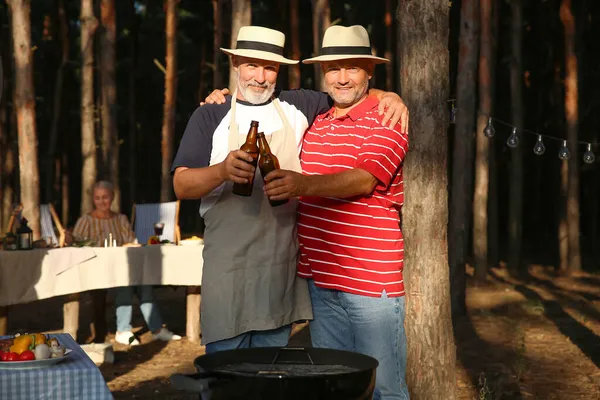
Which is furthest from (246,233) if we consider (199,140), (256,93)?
(256,93)

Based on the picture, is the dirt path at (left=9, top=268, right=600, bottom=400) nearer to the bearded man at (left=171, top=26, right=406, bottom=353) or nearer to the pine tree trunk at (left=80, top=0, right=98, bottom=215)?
the pine tree trunk at (left=80, top=0, right=98, bottom=215)

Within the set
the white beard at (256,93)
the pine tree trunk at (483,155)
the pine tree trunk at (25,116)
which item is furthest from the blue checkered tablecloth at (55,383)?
the pine tree trunk at (483,155)

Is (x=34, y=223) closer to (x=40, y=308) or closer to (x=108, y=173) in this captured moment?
(x=40, y=308)

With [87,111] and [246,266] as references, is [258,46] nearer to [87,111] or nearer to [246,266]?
[246,266]

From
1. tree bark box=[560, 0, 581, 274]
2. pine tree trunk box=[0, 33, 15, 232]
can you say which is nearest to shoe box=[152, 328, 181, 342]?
tree bark box=[560, 0, 581, 274]

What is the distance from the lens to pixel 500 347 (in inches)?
420

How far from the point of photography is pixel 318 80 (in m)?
15.3

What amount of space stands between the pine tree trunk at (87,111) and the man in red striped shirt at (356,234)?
13040 millimetres

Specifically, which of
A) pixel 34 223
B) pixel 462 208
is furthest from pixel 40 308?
pixel 462 208

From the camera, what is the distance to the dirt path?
8.44m

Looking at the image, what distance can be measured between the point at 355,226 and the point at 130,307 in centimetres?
708

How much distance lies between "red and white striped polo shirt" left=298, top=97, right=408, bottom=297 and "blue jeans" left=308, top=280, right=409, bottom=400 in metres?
0.05

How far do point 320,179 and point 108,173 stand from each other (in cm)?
1472

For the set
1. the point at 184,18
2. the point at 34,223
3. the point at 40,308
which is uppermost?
the point at 184,18
